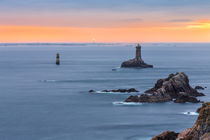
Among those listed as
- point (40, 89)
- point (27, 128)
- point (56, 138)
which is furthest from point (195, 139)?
point (40, 89)

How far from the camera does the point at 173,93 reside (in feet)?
302

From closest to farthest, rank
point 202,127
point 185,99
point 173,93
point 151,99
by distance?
point 202,127 → point 151,99 → point 185,99 → point 173,93

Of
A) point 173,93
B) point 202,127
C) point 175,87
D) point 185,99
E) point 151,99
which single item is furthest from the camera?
point 173,93

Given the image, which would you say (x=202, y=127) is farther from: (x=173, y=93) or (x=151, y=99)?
(x=173, y=93)

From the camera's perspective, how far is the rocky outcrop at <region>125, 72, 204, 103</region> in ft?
290

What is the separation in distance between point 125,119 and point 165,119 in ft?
20.9

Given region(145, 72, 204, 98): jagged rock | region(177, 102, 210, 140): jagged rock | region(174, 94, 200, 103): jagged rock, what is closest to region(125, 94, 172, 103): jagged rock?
region(145, 72, 204, 98): jagged rock

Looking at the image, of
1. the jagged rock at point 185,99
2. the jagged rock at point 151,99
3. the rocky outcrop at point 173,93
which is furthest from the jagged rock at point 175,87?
the jagged rock at point 185,99

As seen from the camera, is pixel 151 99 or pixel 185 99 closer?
pixel 151 99

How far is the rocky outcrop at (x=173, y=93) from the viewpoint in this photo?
290ft

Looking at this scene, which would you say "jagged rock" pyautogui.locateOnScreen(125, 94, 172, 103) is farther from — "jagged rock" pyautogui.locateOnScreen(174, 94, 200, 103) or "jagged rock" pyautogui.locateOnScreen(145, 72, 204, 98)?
"jagged rock" pyautogui.locateOnScreen(174, 94, 200, 103)

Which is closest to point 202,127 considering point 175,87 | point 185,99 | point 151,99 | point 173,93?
point 151,99

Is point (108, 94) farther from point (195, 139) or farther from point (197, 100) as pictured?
point (195, 139)

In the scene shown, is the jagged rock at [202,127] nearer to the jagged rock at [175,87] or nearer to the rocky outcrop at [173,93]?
the rocky outcrop at [173,93]
